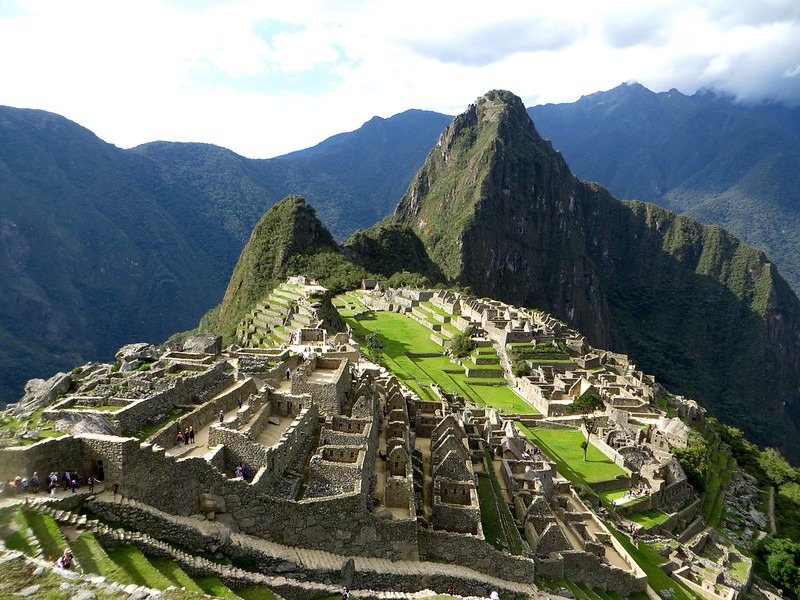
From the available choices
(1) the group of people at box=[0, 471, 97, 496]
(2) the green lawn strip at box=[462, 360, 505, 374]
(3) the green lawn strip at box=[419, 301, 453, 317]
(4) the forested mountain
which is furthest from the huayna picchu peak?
(4) the forested mountain

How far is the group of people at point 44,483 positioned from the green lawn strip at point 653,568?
22.5 meters

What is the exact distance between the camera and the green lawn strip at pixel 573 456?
33.2m

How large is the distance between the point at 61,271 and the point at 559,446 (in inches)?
4626

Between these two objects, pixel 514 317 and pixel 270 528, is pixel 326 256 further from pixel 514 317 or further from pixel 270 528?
pixel 270 528

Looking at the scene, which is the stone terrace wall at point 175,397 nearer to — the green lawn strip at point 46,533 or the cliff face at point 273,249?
the green lawn strip at point 46,533

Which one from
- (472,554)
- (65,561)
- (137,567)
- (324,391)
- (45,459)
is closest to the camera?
(65,561)

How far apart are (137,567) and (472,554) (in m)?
10.1

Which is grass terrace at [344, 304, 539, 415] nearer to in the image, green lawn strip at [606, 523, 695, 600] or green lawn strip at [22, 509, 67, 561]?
green lawn strip at [606, 523, 695, 600]

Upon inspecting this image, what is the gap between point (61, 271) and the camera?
4724 inches

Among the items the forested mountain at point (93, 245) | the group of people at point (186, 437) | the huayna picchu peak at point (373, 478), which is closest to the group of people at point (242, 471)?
the huayna picchu peak at point (373, 478)

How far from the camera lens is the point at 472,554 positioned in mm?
17375

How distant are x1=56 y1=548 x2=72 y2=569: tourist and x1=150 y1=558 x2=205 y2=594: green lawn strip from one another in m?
1.93

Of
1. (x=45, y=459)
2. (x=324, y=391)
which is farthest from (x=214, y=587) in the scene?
(x=324, y=391)

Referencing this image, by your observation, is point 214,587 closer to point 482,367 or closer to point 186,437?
point 186,437
